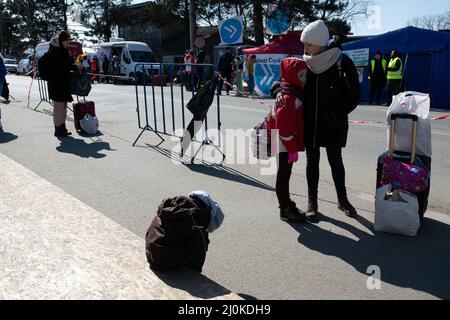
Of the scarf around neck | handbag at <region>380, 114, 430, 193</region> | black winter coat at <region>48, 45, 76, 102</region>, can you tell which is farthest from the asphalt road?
the scarf around neck

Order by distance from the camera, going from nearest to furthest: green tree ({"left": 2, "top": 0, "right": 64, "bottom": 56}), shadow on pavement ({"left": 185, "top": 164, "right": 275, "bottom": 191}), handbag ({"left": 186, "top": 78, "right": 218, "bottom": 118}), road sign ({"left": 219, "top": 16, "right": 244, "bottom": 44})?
shadow on pavement ({"left": 185, "top": 164, "right": 275, "bottom": 191}), handbag ({"left": 186, "top": 78, "right": 218, "bottom": 118}), road sign ({"left": 219, "top": 16, "right": 244, "bottom": 44}), green tree ({"left": 2, "top": 0, "right": 64, "bottom": 56})

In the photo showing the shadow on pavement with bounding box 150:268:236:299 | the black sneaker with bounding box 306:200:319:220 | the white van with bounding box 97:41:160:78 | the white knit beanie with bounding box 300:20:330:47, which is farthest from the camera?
the white van with bounding box 97:41:160:78

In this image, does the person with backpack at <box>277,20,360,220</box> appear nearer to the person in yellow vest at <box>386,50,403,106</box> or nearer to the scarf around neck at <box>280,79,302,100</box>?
the scarf around neck at <box>280,79,302,100</box>

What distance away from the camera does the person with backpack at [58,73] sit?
898 centimetres

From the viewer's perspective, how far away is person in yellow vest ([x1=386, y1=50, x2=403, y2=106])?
569 inches

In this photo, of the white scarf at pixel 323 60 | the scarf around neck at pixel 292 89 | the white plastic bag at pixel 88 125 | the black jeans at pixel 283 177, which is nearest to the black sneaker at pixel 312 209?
the black jeans at pixel 283 177

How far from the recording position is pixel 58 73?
9047mm

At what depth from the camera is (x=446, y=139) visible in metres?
8.94

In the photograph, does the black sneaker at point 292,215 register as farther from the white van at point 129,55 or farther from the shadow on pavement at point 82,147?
the white van at point 129,55

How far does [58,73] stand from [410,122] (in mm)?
7074

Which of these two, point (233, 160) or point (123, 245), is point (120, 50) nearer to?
point (233, 160)

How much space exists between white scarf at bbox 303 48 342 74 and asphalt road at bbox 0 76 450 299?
1.49 m

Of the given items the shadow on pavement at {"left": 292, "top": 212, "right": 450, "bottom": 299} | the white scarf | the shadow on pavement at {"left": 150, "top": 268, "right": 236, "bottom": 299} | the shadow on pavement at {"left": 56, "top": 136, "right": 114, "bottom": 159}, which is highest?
the white scarf
